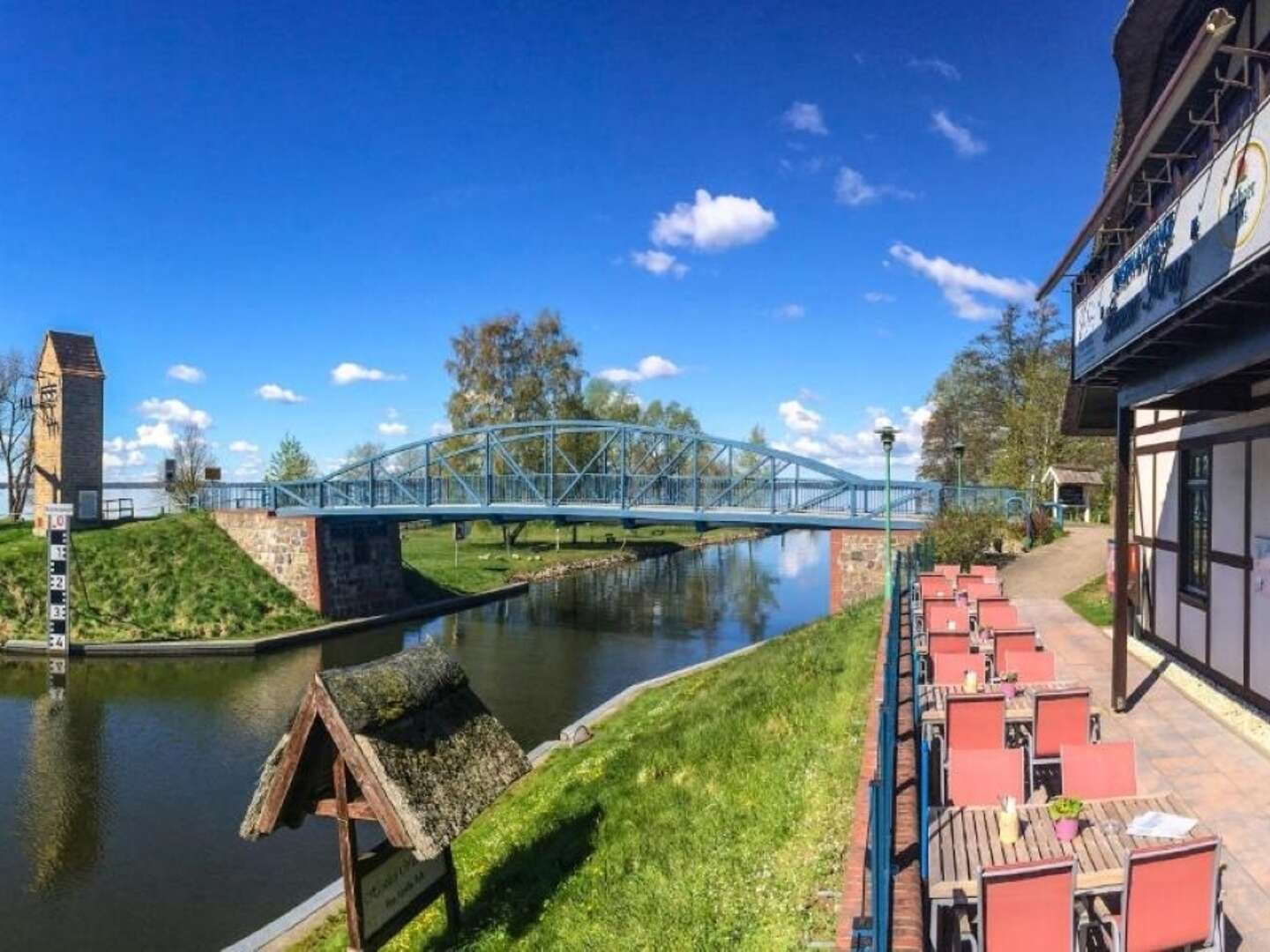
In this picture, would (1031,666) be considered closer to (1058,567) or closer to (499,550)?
(1058,567)

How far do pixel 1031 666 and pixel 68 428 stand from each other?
1289 inches

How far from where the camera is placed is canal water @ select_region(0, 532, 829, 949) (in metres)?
10.1

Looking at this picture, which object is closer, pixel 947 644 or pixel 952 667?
pixel 952 667

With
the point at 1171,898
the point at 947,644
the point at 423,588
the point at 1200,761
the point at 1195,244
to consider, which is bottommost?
the point at 423,588

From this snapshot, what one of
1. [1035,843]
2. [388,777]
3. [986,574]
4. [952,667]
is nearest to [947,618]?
[952,667]

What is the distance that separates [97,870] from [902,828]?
10.7 m

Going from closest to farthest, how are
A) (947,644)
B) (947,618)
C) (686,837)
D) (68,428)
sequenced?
(686,837) → (947,644) → (947,618) → (68,428)

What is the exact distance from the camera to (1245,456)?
8.95 metres

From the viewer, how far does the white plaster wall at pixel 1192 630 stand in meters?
10.0

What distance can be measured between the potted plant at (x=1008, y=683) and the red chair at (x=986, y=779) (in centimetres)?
204

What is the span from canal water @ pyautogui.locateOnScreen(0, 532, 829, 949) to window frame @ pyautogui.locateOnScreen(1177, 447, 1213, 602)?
1059 cm

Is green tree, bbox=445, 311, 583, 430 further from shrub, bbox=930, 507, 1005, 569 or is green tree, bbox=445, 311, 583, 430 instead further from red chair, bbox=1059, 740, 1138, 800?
red chair, bbox=1059, 740, 1138, 800

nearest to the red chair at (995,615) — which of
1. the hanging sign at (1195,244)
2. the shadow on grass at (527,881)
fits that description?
the hanging sign at (1195,244)

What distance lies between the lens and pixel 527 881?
7.41 metres
